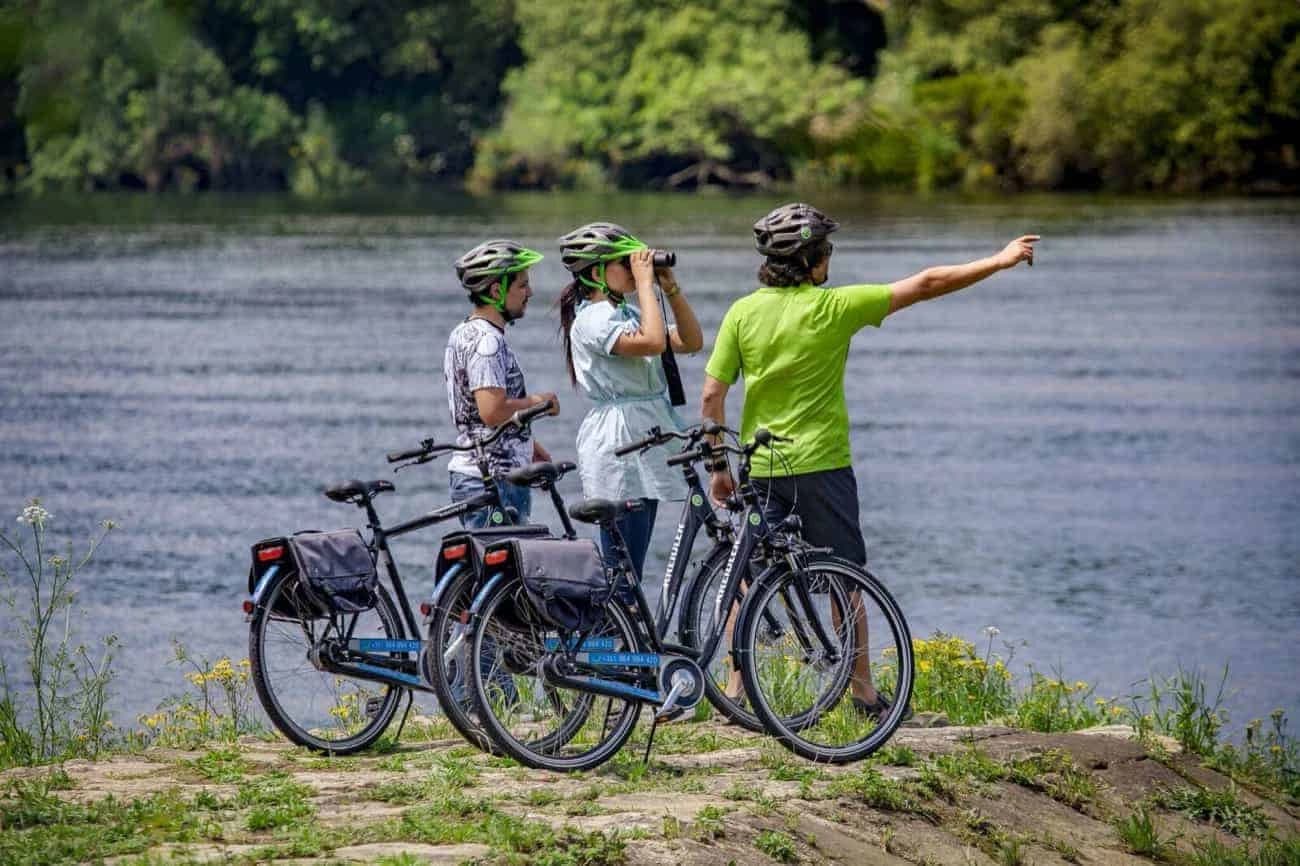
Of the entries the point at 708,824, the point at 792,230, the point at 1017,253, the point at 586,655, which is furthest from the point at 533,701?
the point at 1017,253

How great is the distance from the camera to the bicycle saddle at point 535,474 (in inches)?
288

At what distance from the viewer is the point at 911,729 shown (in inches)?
323

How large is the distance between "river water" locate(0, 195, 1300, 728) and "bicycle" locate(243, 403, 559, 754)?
5198 millimetres

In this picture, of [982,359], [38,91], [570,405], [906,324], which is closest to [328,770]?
[38,91]

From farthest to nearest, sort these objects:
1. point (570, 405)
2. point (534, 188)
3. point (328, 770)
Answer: point (534, 188) → point (570, 405) → point (328, 770)

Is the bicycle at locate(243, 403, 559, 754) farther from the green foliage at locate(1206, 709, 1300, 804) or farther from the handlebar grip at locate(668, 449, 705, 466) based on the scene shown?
the green foliage at locate(1206, 709, 1300, 804)

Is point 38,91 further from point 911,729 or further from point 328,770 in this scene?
point 911,729

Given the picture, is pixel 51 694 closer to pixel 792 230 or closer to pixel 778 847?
pixel 792 230

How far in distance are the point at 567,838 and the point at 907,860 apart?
118 cm

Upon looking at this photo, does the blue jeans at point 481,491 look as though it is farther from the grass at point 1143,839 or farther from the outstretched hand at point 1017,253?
the grass at point 1143,839

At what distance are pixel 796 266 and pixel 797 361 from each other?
331 millimetres

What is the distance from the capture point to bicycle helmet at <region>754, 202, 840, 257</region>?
7.51 metres

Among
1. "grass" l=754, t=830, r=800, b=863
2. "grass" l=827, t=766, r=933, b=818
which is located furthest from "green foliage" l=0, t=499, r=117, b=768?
"grass" l=827, t=766, r=933, b=818

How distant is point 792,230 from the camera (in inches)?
296
